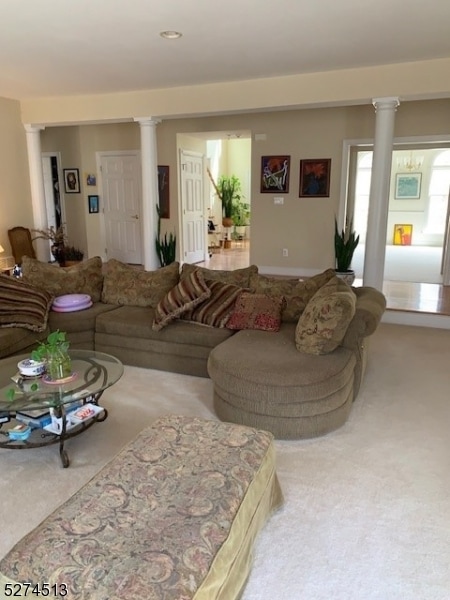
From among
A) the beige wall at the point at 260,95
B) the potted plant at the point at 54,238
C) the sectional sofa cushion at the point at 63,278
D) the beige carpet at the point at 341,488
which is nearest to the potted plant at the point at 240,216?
the potted plant at the point at 54,238

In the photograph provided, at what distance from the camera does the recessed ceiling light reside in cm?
354

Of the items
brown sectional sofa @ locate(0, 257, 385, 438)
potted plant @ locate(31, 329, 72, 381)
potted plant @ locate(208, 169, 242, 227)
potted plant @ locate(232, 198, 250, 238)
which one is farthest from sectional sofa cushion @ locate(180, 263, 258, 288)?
potted plant @ locate(232, 198, 250, 238)

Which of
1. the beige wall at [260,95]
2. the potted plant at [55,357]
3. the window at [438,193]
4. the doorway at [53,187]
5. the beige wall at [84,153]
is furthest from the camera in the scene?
the window at [438,193]

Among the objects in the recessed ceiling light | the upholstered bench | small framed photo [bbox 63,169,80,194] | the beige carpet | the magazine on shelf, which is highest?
the recessed ceiling light

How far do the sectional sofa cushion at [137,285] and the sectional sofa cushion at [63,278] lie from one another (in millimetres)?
100

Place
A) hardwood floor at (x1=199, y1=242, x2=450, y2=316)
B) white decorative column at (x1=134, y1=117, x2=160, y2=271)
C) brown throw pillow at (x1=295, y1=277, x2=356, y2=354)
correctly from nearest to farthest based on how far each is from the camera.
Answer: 1. brown throw pillow at (x1=295, y1=277, x2=356, y2=354)
2. hardwood floor at (x1=199, y1=242, x2=450, y2=316)
3. white decorative column at (x1=134, y1=117, x2=160, y2=271)

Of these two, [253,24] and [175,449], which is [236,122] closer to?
[253,24]

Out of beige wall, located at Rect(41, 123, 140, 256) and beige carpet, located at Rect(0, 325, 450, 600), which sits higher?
beige wall, located at Rect(41, 123, 140, 256)

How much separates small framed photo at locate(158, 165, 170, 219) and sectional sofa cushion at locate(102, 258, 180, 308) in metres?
3.74

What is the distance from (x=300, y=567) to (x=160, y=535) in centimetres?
74

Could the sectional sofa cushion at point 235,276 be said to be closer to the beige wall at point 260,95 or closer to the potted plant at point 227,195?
the beige wall at point 260,95

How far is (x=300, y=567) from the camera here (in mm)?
1812

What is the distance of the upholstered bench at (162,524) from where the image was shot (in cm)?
125

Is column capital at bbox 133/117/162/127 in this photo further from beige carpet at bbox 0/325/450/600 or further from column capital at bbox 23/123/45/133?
beige carpet at bbox 0/325/450/600
